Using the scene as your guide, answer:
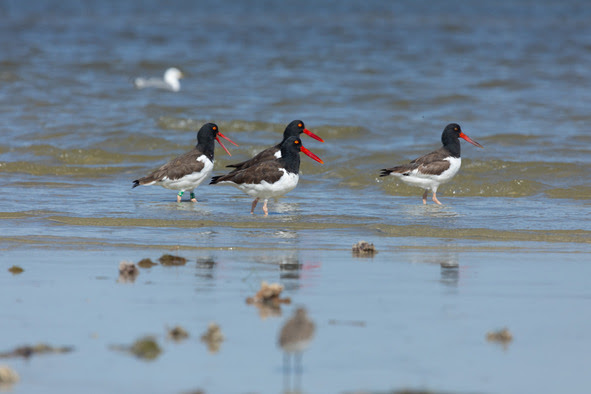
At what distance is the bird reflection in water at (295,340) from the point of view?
163 inches

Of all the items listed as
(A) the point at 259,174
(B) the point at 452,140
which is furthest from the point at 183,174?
(B) the point at 452,140

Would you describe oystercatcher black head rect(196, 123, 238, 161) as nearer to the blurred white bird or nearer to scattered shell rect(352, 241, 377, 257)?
scattered shell rect(352, 241, 377, 257)

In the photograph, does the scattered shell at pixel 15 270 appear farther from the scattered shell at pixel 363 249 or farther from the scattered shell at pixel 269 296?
the scattered shell at pixel 363 249

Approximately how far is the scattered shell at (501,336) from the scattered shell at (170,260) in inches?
111

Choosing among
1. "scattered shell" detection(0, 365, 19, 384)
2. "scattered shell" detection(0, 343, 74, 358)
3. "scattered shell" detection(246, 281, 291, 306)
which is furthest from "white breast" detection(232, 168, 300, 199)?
"scattered shell" detection(0, 365, 19, 384)

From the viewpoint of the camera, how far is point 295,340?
4.13 metres

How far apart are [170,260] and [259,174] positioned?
3.66 m

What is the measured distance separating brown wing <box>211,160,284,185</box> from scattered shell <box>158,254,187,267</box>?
3.50 meters

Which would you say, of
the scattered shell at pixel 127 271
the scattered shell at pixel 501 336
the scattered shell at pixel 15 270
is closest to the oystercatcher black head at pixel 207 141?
the scattered shell at pixel 15 270

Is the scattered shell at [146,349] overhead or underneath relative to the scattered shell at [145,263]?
underneath

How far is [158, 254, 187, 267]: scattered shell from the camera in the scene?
6871 millimetres

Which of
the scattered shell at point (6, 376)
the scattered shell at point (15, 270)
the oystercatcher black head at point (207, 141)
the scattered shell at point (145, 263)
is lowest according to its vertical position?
the scattered shell at point (6, 376)

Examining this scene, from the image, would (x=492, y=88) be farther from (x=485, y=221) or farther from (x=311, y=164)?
(x=485, y=221)

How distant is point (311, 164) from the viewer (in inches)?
554
